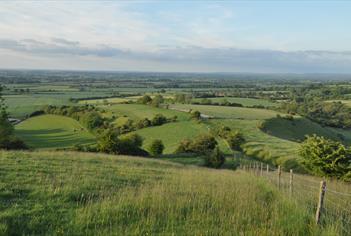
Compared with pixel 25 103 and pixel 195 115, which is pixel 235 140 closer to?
pixel 195 115

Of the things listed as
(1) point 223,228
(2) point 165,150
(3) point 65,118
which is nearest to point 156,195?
(1) point 223,228

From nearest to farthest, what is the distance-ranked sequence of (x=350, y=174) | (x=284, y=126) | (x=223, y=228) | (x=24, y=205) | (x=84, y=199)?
1. (x=223, y=228)
2. (x=24, y=205)
3. (x=84, y=199)
4. (x=350, y=174)
5. (x=284, y=126)

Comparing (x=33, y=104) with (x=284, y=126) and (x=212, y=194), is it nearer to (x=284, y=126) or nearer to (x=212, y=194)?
(x=284, y=126)

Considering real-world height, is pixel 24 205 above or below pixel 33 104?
above

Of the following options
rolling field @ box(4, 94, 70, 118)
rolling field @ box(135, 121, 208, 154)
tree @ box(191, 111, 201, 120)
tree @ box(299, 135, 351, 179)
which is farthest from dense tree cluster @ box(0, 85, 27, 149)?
rolling field @ box(4, 94, 70, 118)

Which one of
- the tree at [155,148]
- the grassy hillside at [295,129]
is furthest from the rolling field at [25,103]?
the grassy hillside at [295,129]

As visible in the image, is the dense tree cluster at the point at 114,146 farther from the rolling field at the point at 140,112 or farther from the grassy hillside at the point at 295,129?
the grassy hillside at the point at 295,129
